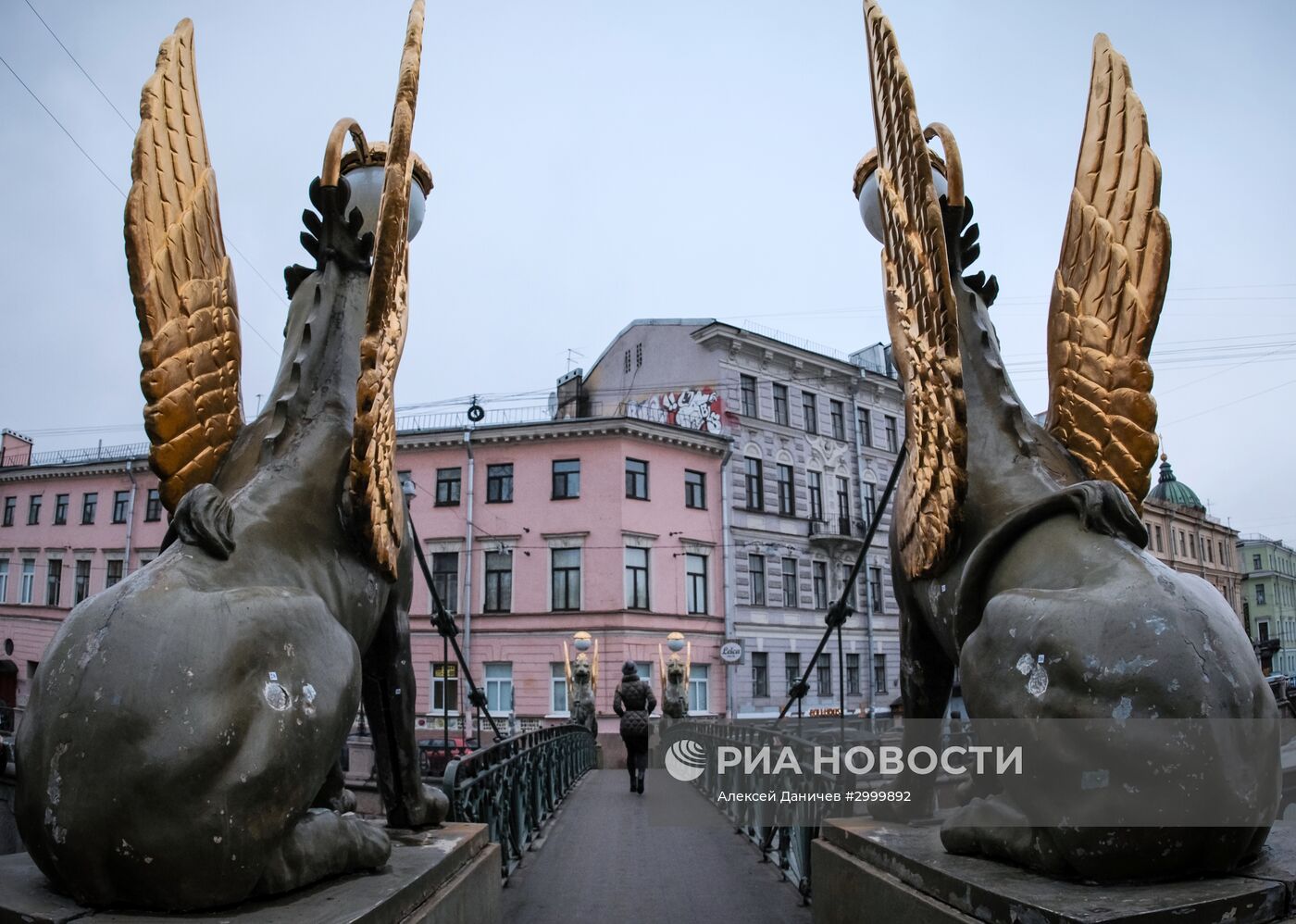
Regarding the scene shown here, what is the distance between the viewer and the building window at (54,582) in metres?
32.7

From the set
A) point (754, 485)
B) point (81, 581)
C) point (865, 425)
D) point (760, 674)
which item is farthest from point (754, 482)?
point (81, 581)

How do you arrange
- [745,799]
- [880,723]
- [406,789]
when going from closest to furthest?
[406,789], [745,799], [880,723]

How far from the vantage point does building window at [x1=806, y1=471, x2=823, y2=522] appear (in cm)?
3155

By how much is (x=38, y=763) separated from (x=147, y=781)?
298 mm

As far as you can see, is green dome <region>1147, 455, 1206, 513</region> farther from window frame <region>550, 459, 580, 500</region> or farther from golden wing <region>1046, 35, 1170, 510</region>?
golden wing <region>1046, 35, 1170, 510</region>

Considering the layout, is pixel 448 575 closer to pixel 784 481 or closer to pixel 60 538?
pixel 784 481

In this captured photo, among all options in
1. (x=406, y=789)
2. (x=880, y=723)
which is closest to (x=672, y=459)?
(x=880, y=723)

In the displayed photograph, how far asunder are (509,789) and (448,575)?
69.9ft

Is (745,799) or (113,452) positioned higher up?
(113,452)

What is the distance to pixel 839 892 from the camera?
11.3 feet

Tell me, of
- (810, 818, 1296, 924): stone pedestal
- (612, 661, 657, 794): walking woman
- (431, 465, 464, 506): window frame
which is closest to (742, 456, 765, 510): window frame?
(431, 465, 464, 506): window frame

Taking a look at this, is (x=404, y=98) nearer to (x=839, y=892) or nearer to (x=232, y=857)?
(x=232, y=857)

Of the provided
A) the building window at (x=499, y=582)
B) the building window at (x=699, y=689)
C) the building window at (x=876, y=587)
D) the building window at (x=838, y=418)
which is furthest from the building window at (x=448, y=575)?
the building window at (x=876, y=587)

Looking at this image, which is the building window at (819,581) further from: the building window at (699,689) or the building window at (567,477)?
the building window at (567,477)
